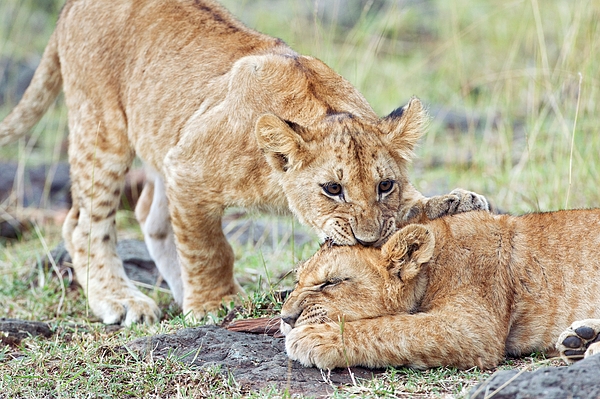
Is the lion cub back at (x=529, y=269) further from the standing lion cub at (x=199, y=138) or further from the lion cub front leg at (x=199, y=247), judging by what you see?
the lion cub front leg at (x=199, y=247)

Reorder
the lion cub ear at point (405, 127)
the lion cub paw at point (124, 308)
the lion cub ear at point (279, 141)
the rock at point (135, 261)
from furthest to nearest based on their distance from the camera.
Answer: the rock at point (135, 261) < the lion cub paw at point (124, 308) < the lion cub ear at point (405, 127) < the lion cub ear at point (279, 141)

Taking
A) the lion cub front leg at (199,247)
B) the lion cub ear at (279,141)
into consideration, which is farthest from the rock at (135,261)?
the lion cub ear at (279,141)

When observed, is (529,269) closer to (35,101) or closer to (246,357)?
(246,357)

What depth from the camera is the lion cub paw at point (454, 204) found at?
510 cm

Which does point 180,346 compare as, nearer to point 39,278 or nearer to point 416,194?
A: point 416,194

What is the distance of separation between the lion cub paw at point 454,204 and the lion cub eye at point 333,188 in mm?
662

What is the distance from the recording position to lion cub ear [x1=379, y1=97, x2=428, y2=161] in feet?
16.6

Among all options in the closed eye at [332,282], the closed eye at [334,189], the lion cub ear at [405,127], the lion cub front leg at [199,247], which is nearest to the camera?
the closed eye at [332,282]

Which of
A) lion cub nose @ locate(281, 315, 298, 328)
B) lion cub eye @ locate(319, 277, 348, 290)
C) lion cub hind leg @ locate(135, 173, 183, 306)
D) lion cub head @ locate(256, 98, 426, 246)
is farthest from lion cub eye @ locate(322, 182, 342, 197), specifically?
lion cub hind leg @ locate(135, 173, 183, 306)

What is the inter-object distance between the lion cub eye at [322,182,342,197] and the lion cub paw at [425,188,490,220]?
0.66 meters

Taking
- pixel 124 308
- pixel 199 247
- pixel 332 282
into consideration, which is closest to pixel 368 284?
pixel 332 282

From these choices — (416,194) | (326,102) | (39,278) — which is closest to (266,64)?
(326,102)

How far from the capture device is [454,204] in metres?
5.11

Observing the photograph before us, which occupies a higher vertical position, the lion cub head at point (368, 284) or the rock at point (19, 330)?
the lion cub head at point (368, 284)
